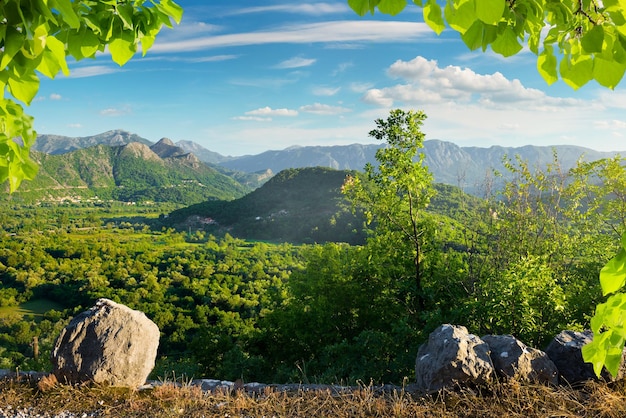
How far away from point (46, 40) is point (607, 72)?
245 centimetres

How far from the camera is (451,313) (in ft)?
31.0

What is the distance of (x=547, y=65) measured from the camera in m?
1.82

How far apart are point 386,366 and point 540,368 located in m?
3.46

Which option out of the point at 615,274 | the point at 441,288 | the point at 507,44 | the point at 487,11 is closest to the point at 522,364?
the point at 615,274

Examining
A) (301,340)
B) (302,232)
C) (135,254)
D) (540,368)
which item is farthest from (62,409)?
(302,232)

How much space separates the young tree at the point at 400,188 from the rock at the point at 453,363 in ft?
15.4

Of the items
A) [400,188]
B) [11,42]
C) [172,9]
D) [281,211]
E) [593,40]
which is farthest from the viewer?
[281,211]

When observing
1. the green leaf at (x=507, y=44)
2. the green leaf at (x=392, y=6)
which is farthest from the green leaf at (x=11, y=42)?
the green leaf at (x=507, y=44)

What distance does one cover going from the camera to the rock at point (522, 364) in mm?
6012

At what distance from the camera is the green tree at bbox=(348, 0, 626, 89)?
151 cm

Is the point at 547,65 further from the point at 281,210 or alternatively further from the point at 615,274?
the point at 281,210

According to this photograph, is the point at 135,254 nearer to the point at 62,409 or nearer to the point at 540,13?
the point at 62,409

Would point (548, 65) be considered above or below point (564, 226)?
above

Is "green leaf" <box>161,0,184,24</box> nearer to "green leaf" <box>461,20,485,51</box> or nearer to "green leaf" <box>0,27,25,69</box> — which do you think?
"green leaf" <box>0,27,25,69</box>
